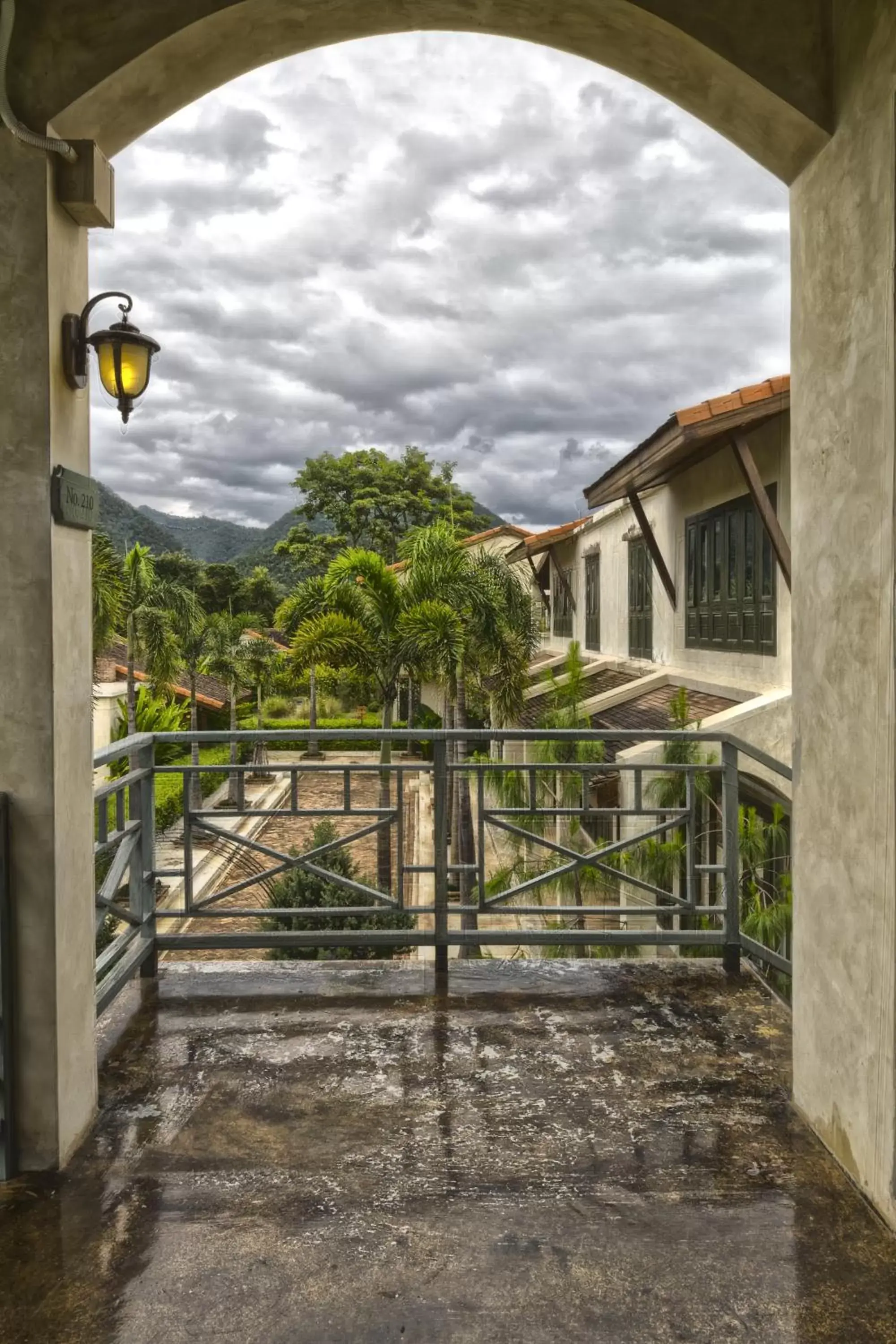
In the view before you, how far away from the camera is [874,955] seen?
2.23 metres

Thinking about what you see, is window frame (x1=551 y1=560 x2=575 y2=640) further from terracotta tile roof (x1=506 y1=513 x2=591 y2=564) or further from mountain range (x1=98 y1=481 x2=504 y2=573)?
mountain range (x1=98 y1=481 x2=504 y2=573)

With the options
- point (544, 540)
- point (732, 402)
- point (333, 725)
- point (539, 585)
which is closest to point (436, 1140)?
point (732, 402)

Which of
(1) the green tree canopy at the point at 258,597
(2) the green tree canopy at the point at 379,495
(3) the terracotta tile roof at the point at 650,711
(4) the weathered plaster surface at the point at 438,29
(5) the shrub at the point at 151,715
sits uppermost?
(2) the green tree canopy at the point at 379,495

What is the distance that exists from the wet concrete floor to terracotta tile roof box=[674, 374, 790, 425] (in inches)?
197

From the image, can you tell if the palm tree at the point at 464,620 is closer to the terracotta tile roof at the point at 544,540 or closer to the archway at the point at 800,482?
the terracotta tile roof at the point at 544,540

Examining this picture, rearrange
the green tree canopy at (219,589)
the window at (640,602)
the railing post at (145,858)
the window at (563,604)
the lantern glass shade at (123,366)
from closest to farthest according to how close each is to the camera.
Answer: the lantern glass shade at (123,366), the railing post at (145,858), the window at (640,602), the window at (563,604), the green tree canopy at (219,589)

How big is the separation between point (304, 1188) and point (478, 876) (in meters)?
1.78

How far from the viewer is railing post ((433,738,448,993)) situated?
12.3ft

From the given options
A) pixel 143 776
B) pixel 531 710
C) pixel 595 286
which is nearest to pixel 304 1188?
pixel 143 776

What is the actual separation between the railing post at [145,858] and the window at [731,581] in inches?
226

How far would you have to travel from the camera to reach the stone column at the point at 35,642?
235cm

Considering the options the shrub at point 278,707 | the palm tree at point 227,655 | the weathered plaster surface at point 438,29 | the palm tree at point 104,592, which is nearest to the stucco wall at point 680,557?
the weathered plaster surface at point 438,29

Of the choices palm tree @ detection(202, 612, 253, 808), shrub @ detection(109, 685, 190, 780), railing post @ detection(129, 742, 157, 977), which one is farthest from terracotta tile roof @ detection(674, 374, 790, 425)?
palm tree @ detection(202, 612, 253, 808)

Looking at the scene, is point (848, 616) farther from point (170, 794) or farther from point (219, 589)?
point (219, 589)
